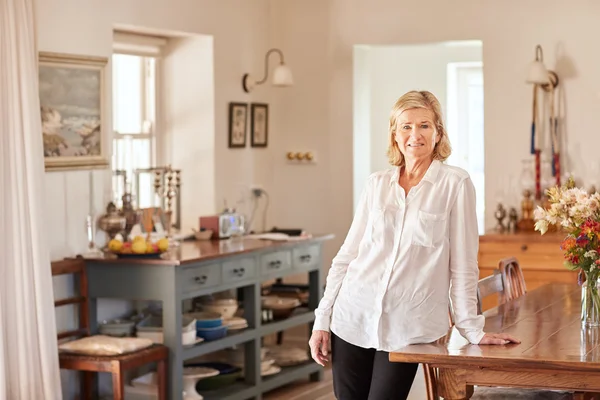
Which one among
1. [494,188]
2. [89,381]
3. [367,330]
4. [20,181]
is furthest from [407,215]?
[494,188]

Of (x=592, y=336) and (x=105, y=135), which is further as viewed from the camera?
(x=105, y=135)

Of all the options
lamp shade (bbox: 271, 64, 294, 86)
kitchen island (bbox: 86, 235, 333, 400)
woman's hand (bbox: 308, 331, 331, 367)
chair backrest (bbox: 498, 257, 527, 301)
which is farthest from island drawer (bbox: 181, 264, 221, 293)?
woman's hand (bbox: 308, 331, 331, 367)

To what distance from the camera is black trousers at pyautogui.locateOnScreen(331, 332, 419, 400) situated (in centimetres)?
306

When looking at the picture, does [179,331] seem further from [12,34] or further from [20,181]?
[12,34]

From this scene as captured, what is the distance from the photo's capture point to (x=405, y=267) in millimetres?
3076

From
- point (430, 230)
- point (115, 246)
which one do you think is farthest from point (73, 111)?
point (430, 230)

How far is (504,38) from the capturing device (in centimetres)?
705

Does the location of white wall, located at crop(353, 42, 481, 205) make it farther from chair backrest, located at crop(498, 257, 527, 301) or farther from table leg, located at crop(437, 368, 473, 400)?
table leg, located at crop(437, 368, 473, 400)

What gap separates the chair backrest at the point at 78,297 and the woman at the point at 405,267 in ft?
7.50

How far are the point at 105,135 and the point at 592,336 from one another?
300 cm

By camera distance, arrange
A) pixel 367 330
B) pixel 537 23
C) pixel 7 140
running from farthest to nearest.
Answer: pixel 537 23
pixel 7 140
pixel 367 330

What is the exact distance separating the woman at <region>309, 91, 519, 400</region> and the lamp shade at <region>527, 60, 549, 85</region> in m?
3.65

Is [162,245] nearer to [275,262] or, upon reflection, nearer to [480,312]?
[275,262]

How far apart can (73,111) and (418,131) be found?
8.89 ft
